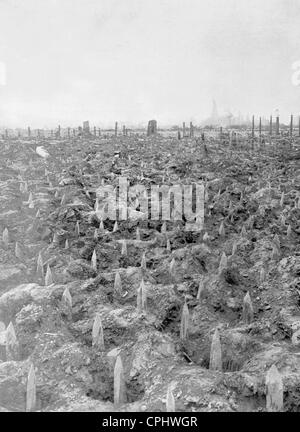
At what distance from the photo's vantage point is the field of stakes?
2.79m

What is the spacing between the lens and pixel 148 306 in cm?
401

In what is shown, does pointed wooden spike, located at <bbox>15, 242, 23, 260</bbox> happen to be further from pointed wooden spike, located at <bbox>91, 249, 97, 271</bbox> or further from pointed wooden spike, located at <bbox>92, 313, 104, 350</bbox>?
pointed wooden spike, located at <bbox>92, 313, 104, 350</bbox>

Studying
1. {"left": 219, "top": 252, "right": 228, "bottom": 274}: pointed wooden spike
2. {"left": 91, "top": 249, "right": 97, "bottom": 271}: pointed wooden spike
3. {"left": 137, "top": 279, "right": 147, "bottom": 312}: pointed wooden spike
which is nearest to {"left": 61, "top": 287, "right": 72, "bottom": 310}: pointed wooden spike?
{"left": 137, "top": 279, "right": 147, "bottom": 312}: pointed wooden spike

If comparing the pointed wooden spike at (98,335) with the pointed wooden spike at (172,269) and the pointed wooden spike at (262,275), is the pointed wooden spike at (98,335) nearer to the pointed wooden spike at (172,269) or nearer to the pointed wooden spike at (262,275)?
the pointed wooden spike at (172,269)

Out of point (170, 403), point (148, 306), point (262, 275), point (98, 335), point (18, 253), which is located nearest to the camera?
point (170, 403)

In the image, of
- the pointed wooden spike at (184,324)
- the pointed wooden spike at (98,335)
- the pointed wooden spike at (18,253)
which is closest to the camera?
the pointed wooden spike at (98,335)

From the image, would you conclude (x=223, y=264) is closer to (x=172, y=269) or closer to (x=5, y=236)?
(x=172, y=269)

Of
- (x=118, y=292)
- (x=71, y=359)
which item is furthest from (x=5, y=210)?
(x=71, y=359)

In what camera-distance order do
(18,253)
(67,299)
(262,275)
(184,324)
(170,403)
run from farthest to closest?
(18,253), (262,275), (67,299), (184,324), (170,403)

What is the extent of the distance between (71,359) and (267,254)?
10.0 feet

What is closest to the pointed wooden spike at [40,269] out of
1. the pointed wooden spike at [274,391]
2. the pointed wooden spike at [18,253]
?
the pointed wooden spike at [18,253]

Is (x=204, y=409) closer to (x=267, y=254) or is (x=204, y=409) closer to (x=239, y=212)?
(x=267, y=254)

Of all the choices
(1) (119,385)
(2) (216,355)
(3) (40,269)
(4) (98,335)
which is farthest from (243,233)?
(1) (119,385)

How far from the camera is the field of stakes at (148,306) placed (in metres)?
2.79
